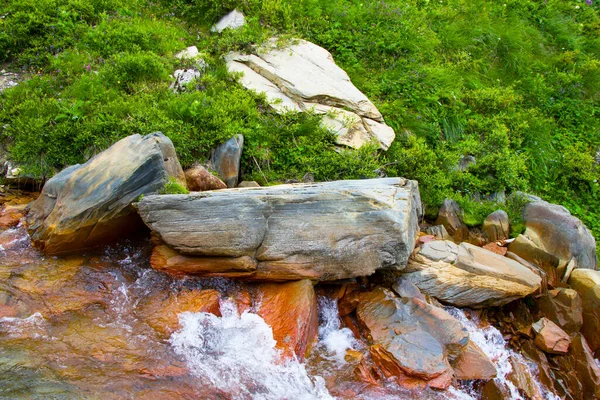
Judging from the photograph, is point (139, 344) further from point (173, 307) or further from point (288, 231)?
point (288, 231)

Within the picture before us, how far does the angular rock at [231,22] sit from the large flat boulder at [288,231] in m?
6.04

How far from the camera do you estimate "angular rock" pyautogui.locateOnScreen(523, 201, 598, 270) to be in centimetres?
812

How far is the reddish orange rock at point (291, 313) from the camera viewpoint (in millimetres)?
5777

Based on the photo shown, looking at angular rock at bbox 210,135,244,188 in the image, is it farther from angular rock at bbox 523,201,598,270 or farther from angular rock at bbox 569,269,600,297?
angular rock at bbox 569,269,600,297

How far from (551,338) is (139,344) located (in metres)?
5.66

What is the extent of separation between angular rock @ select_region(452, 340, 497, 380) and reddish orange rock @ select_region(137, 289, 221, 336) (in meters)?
3.15

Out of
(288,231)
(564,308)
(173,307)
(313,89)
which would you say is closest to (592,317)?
(564,308)

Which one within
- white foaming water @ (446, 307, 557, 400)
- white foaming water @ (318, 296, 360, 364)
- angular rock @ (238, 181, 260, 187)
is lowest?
white foaming water @ (446, 307, 557, 400)

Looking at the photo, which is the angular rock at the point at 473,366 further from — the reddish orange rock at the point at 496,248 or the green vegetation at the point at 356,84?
the green vegetation at the point at 356,84

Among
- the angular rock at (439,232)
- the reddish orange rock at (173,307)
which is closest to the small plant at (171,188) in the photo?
the reddish orange rock at (173,307)

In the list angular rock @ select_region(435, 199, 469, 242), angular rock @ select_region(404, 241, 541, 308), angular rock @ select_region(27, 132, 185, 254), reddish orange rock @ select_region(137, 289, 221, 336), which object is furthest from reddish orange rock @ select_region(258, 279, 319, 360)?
angular rock @ select_region(435, 199, 469, 242)

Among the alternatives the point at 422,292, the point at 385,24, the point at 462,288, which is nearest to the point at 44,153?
the point at 422,292

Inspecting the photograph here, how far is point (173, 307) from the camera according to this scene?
609 cm

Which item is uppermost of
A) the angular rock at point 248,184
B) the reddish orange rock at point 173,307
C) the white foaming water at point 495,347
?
the angular rock at point 248,184
